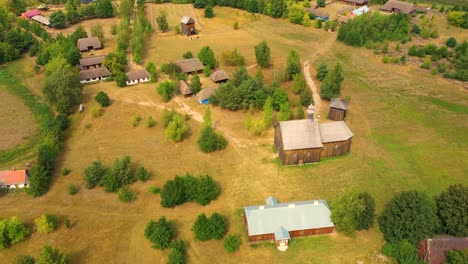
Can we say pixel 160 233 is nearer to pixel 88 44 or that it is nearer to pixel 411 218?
pixel 411 218

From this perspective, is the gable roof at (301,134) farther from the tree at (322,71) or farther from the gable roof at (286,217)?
the tree at (322,71)

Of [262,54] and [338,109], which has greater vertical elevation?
[262,54]

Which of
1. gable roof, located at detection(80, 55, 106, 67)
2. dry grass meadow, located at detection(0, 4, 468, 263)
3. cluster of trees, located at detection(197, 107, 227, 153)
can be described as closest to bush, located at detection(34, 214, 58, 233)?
dry grass meadow, located at detection(0, 4, 468, 263)

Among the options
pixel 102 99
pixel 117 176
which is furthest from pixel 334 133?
pixel 102 99

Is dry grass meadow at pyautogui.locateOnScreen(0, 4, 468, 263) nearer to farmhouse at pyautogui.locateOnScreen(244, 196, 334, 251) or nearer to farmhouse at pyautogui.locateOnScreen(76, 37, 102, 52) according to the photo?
farmhouse at pyautogui.locateOnScreen(244, 196, 334, 251)

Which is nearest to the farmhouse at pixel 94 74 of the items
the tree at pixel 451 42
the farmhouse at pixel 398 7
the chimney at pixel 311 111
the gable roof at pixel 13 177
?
the gable roof at pixel 13 177

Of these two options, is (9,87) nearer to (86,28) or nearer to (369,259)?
(86,28)
